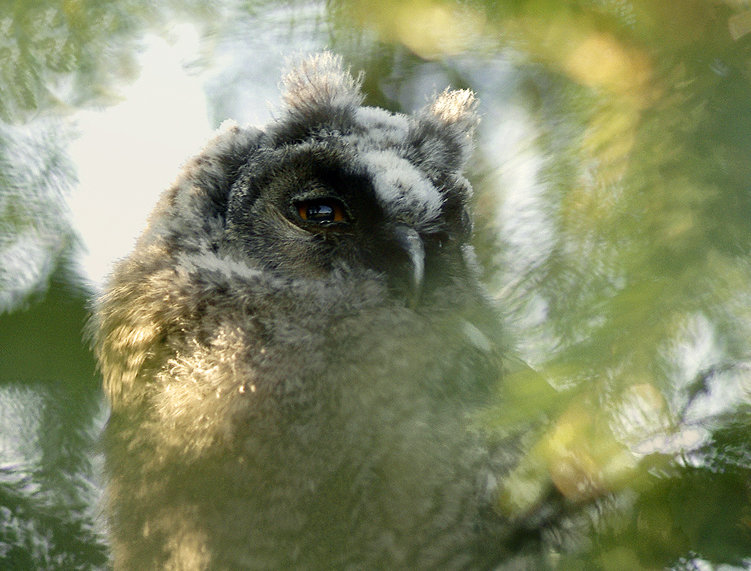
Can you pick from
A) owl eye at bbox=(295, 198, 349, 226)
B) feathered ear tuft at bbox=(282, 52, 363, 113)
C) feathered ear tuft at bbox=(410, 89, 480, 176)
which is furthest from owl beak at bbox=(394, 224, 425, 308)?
feathered ear tuft at bbox=(282, 52, 363, 113)

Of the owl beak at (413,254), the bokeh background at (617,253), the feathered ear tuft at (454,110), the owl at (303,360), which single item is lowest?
the owl at (303,360)

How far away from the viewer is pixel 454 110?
287 cm

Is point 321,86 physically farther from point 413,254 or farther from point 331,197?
point 413,254

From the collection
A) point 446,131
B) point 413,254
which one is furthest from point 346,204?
point 446,131

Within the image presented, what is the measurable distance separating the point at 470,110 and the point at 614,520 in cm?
218

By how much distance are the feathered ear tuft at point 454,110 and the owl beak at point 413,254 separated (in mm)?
774

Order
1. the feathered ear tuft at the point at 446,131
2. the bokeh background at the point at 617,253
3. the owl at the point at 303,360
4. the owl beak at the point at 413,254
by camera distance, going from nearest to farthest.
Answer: the bokeh background at the point at 617,253 < the owl at the point at 303,360 < the owl beak at the point at 413,254 < the feathered ear tuft at the point at 446,131

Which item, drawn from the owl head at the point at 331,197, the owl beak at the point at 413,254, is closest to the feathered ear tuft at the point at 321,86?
the owl head at the point at 331,197

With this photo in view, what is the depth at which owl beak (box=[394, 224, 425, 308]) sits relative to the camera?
2.09m

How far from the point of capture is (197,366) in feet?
6.61

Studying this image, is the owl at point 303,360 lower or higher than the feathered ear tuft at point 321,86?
lower

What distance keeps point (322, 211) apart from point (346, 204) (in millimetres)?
85

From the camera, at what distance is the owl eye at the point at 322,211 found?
231 cm

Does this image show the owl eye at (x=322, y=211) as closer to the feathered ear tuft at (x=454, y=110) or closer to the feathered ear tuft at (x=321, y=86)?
the feathered ear tuft at (x=321, y=86)
